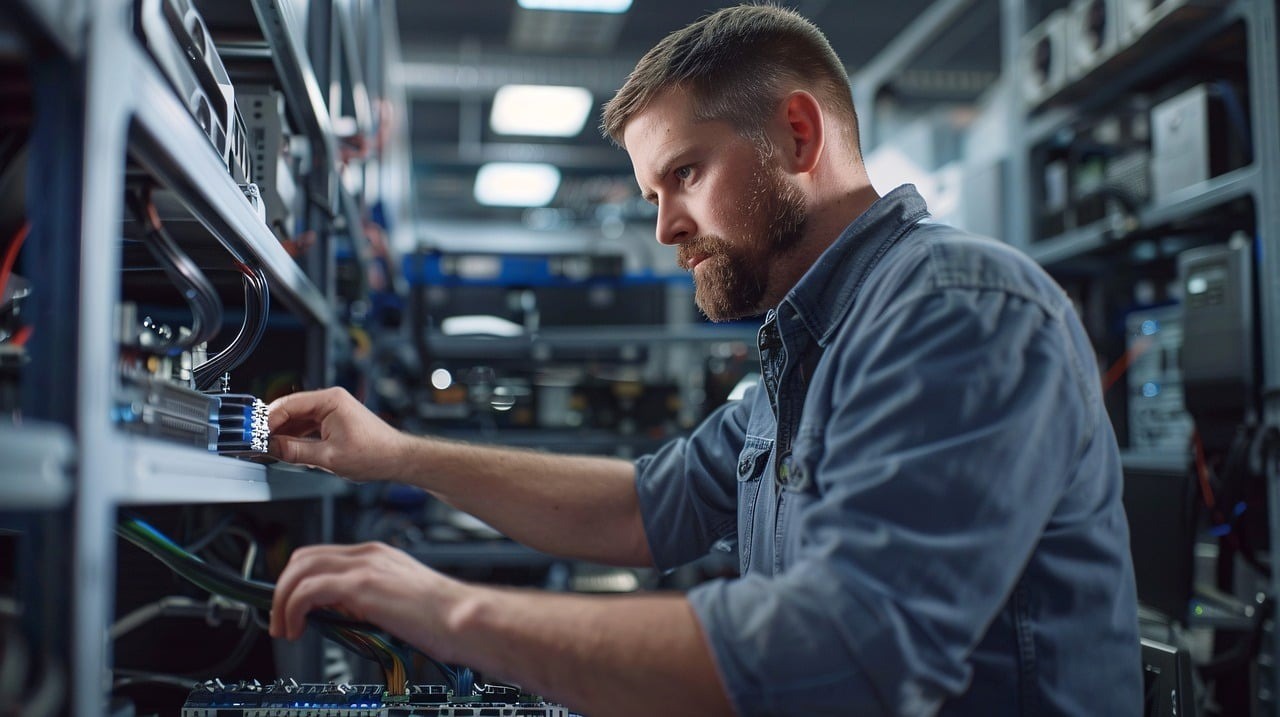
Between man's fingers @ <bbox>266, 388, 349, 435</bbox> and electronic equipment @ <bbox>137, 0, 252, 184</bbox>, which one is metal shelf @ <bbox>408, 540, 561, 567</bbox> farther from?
electronic equipment @ <bbox>137, 0, 252, 184</bbox>

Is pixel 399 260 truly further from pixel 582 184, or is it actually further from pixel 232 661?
pixel 582 184

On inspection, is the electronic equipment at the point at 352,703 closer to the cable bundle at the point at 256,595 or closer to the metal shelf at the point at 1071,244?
→ the cable bundle at the point at 256,595

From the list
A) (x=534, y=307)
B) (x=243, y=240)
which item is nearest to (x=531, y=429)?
(x=534, y=307)

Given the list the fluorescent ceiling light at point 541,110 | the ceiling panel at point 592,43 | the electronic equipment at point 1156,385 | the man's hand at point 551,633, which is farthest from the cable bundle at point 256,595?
the fluorescent ceiling light at point 541,110

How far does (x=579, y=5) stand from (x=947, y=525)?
4440 mm

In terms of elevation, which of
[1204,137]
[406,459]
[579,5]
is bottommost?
[406,459]

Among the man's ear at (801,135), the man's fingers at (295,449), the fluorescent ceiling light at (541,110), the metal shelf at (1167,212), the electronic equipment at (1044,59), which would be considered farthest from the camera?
the fluorescent ceiling light at (541,110)

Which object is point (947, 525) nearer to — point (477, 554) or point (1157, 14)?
point (1157, 14)

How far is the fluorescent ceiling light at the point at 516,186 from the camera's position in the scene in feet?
21.4

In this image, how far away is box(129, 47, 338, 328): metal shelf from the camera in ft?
1.79

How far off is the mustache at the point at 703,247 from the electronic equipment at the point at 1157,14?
1523 millimetres

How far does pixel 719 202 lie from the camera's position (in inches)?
44.9

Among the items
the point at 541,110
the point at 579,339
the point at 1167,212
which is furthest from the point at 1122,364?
the point at 541,110

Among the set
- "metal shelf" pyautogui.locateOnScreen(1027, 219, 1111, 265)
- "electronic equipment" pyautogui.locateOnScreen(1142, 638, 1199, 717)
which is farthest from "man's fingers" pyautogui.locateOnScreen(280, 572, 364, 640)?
"metal shelf" pyautogui.locateOnScreen(1027, 219, 1111, 265)
